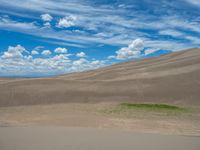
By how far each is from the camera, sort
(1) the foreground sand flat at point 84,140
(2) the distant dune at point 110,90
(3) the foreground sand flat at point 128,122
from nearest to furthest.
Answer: (1) the foreground sand flat at point 84,140 → (3) the foreground sand flat at point 128,122 → (2) the distant dune at point 110,90

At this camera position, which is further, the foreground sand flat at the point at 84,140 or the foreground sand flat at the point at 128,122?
the foreground sand flat at the point at 128,122

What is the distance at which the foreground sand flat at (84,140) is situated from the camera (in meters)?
8.73

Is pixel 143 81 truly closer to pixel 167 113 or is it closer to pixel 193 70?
pixel 193 70

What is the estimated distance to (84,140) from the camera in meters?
9.44

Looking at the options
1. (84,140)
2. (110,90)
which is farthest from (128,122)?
(110,90)

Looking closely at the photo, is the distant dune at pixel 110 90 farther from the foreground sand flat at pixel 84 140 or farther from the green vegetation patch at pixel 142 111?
the foreground sand flat at pixel 84 140

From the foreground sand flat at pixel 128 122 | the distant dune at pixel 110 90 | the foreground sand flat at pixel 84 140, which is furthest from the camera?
the distant dune at pixel 110 90

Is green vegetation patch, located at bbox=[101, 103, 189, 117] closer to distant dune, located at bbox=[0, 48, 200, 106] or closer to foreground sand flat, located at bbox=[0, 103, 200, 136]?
foreground sand flat, located at bbox=[0, 103, 200, 136]

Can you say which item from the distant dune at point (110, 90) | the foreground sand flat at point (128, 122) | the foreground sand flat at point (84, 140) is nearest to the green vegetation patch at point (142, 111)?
the foreground sand flat at point (128, 122)

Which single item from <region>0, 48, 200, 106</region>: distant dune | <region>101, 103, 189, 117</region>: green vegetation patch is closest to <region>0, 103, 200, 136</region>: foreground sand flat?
<region>101, 103, 189, 117</region>: green vegetation patch

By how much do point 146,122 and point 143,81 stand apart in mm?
16185

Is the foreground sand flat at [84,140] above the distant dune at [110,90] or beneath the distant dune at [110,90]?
beneath

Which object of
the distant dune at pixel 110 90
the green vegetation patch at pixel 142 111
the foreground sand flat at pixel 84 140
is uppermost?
the distant dune at pixel 110 90

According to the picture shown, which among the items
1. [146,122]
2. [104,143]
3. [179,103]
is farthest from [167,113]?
[104,143]
